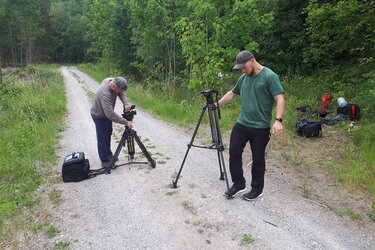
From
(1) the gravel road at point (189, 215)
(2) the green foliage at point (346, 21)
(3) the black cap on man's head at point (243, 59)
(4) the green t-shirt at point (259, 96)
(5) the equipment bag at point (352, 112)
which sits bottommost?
(1) the gravel road at point (189, 215)

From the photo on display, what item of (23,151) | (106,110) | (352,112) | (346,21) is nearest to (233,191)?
(106,110)

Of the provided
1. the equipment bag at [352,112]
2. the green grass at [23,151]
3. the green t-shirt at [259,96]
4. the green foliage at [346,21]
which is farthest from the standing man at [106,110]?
the green foliage at [346,21]

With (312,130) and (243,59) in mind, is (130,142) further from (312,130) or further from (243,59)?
(312,130)

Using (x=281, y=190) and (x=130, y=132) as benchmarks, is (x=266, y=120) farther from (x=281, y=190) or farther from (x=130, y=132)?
(x=130, y=132)

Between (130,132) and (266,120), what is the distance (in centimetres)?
295

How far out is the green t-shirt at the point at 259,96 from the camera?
4.25m

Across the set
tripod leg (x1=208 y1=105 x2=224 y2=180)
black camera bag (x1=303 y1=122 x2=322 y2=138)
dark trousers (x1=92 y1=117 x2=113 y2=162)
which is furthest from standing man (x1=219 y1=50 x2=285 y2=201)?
black camera bag (x1=303 y1=122 x2=322 y2=138)

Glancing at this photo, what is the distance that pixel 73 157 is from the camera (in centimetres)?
599

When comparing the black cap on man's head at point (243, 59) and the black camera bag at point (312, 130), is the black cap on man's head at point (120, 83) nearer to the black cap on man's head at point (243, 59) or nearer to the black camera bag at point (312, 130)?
the black cap on man's head at point (243, 59)

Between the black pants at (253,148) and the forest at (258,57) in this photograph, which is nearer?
the black pants at (253,148)

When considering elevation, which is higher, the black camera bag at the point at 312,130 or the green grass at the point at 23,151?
the black camera bag at the point at 312,130

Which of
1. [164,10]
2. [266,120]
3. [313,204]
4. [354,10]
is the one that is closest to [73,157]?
[266,120]

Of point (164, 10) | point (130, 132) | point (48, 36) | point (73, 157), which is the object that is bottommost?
point (73, 157)

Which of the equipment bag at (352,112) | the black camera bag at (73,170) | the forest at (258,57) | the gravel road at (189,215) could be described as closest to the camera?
the gravel road at (189,215)
